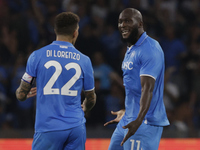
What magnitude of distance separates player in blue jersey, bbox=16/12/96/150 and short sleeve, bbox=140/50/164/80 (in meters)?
0.51

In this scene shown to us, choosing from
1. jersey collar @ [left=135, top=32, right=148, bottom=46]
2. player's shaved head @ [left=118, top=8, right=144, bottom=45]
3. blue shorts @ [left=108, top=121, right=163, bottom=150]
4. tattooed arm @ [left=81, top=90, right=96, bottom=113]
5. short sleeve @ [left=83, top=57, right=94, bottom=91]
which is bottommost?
blue shorts @ [left=108, top=121, right=163, bottom=150]

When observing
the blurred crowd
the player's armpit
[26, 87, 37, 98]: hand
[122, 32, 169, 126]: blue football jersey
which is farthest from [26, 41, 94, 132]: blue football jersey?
the blurred crowd

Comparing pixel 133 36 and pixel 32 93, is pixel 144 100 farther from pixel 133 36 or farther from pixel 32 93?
pixel 32 93

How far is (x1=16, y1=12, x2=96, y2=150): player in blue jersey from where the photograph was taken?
3.58 meters

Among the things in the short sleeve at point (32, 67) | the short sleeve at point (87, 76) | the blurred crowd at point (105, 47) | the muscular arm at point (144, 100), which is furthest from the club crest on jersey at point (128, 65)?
the blurred crowd at point (105, 47)

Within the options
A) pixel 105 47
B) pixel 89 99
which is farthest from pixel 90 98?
pixel 105 47

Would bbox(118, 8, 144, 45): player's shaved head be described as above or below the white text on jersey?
above

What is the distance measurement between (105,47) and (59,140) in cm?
486

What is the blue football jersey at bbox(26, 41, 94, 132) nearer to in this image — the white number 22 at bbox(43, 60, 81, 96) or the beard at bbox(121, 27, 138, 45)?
the white number 22 at bbox(43, 60, 81, 96)

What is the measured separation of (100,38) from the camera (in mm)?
8484

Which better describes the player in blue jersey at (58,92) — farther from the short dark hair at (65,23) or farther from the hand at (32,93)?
the hand at (32,93)

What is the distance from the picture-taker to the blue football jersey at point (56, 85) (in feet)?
11.7

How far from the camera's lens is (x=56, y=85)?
3.57m

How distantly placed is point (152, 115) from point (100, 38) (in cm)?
484
